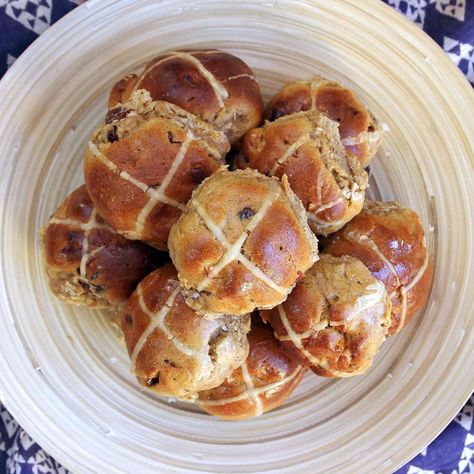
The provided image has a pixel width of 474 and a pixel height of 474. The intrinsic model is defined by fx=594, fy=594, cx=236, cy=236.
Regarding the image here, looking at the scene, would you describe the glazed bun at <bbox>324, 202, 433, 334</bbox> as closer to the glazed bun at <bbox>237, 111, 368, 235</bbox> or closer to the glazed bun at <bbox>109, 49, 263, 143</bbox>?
the glazed bun at <bbox>237, 111, 368, 235</bbox>

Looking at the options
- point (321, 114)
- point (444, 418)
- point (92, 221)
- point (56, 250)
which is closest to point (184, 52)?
point (321, 114)

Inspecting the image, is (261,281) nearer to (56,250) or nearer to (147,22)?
(56,250)

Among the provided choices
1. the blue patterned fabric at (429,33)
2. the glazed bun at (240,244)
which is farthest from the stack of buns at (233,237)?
the blue patterned fabric at (429,33)

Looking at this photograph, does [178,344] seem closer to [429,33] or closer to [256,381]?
[256,381]

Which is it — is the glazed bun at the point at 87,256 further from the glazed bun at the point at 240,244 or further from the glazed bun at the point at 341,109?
the glazed bun at the point at 341,109

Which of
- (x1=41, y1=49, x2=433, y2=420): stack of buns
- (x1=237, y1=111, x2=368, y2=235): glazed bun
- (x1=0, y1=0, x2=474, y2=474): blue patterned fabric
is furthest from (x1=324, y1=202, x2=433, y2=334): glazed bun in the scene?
(x1=0, y1=0, x2=474, y2=474): blue patterned fabric

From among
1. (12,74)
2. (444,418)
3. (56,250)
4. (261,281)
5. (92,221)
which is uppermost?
(12,74)

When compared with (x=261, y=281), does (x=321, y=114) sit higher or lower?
higher
